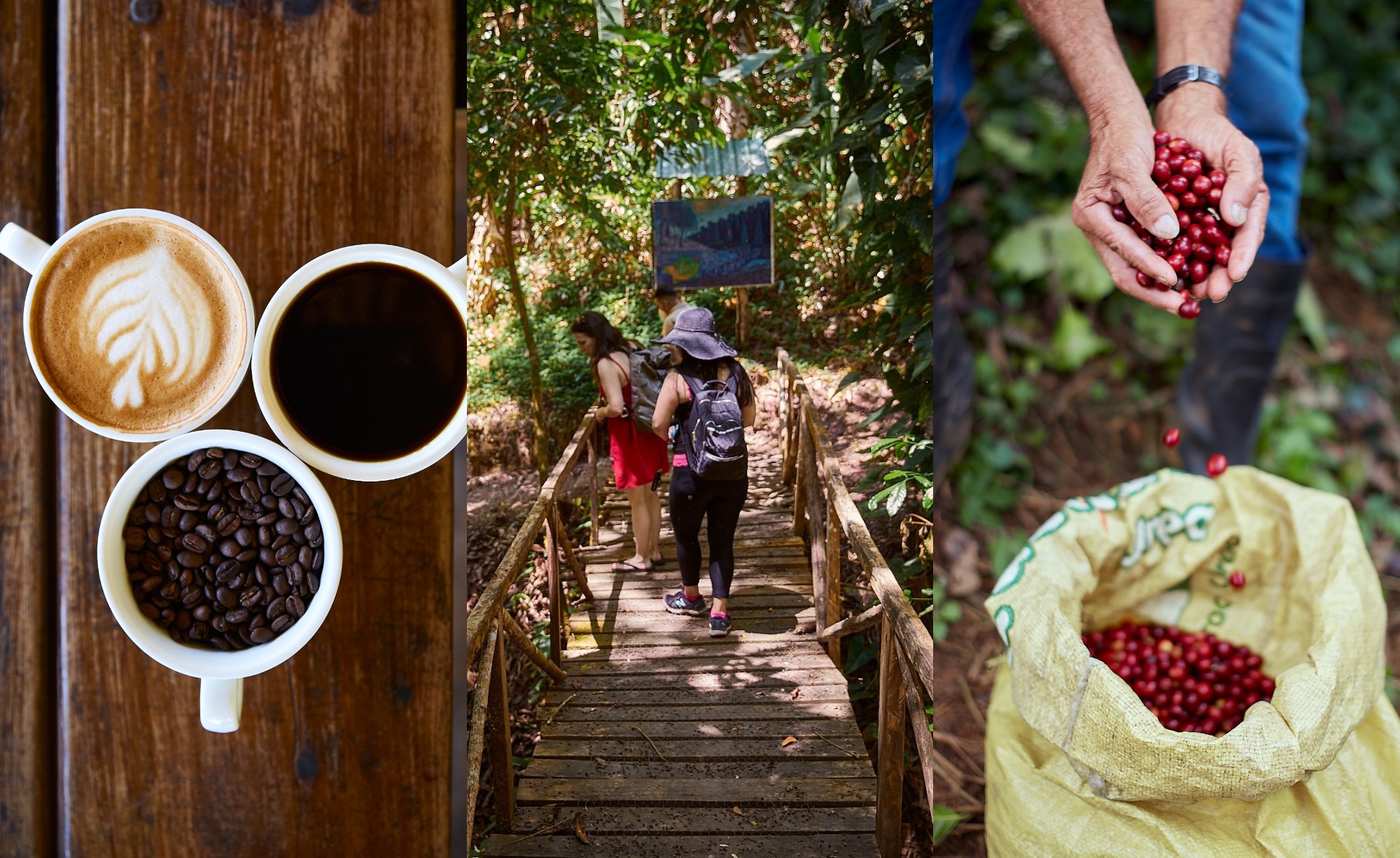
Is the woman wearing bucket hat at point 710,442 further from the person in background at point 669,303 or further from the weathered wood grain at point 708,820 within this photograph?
the weathered wood grain at point 708,820

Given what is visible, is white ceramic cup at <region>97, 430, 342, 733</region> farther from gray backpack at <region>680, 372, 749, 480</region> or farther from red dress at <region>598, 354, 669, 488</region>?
gray backpack at <region>680, 372, 749, 480</region>

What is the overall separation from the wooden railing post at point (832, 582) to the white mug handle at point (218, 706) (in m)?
0.86

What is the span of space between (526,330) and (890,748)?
86 cm

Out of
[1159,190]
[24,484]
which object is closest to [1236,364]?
[1159,190]

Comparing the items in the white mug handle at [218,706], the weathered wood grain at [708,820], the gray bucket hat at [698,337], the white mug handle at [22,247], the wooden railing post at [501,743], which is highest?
the white mug handle at [22,247]

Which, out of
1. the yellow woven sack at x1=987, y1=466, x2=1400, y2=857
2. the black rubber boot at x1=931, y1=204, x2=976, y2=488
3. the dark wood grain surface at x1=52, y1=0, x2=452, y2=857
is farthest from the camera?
Result: the dark wood grain surface at x1=52, y1=0, x2=452, y2=857

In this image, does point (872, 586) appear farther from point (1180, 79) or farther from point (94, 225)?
point (94, 225)

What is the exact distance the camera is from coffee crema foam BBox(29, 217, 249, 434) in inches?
44.2

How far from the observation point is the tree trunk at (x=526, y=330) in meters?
1.24

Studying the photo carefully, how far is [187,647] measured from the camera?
3.72 feet

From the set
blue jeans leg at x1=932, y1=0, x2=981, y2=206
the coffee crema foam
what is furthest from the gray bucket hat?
the coffee crema foam

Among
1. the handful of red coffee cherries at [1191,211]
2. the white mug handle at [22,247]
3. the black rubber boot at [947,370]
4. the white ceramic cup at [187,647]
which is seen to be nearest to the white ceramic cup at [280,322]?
the white ceramic cup at [187,647]

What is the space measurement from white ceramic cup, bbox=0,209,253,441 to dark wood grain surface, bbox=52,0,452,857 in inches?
2.8

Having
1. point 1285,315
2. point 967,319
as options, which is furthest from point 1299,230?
point 967,319
